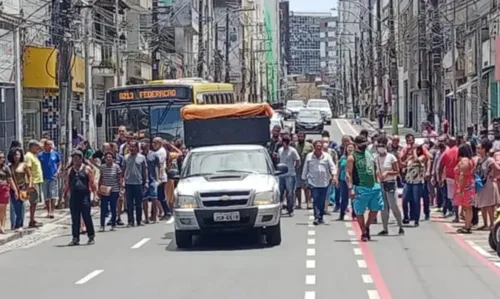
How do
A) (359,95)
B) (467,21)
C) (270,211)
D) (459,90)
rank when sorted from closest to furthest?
(270,211), (467,21), (459,90), (359,95)

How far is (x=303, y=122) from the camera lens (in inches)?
2514

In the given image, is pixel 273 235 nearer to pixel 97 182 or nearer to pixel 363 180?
pixel 363 180

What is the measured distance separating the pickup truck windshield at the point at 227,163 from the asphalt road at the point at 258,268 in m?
1.38

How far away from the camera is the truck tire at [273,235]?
18458 mm

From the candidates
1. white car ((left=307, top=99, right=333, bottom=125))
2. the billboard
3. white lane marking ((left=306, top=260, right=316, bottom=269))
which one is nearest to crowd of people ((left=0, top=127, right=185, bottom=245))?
white lane marking ((left=306, top=260, right=316, bottom=269))

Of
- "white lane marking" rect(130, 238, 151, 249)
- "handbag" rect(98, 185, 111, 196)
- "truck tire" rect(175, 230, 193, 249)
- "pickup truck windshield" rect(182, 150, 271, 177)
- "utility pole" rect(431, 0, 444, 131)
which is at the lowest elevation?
"white lane marking" rect(130, 238, 151, 249)

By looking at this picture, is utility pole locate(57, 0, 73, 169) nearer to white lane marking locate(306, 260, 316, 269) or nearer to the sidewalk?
the sidewalk

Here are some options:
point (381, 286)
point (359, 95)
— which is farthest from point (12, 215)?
point (359, 95)

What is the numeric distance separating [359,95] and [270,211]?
100.0 meters

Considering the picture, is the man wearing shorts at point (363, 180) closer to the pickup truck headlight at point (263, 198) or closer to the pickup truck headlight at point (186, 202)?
the pickup truck headlight at point (263, 198)

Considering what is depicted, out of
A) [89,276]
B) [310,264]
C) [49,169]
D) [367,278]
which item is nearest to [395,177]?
[310,264]

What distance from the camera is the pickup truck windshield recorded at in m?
18.9

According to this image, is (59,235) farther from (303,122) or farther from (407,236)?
(303,122)

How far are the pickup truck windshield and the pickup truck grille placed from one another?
961 mm
